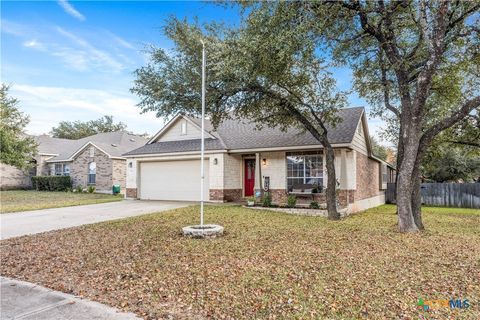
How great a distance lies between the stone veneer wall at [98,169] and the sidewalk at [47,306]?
20.1m

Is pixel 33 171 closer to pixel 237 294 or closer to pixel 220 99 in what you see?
pixel 220 99

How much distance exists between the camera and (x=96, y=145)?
79.8 feet

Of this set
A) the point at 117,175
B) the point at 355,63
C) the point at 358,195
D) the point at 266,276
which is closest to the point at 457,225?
the point at 358,195

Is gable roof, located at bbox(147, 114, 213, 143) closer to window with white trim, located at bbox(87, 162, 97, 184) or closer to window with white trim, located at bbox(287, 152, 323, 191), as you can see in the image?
window with white trim, located at bbox(287, 152, 323, 191)

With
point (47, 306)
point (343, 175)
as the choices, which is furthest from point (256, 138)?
point (47, 306)

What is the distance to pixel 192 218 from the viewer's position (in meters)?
11.1

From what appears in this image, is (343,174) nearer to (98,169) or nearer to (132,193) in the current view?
(132,193)

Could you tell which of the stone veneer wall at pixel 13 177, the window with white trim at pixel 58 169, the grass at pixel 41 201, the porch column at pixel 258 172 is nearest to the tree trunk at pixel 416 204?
the porch column at pixel 258 172

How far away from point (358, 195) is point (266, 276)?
11.5 meters

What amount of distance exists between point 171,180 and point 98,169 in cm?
921

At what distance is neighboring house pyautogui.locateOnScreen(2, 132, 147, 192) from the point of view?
23750 millimetres

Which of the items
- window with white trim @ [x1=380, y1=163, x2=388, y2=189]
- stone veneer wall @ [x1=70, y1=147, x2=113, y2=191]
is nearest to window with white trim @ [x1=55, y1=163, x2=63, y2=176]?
stone veneer wall @ [x1=70, y1=147, x2=113, y2=191]

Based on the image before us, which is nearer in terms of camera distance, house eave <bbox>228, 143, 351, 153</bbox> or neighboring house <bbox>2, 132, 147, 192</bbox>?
house eave <bbox>228, 143, 351, 153</bbox>

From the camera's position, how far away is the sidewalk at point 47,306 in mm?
3684
